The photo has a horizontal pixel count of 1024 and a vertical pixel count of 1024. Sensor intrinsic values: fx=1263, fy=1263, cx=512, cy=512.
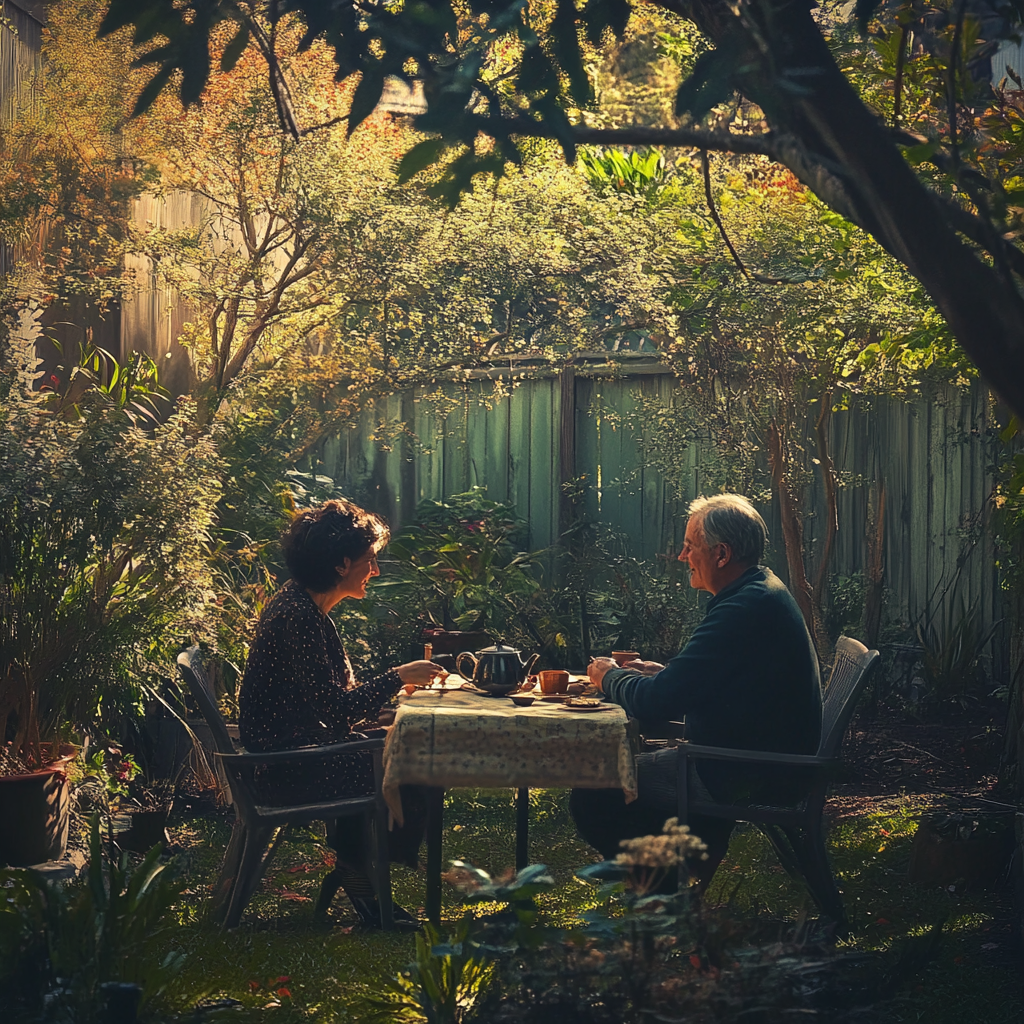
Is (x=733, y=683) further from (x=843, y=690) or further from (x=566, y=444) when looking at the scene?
(x=566, y=444)

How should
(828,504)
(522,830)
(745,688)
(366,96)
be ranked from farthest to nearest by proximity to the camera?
(828,504), (522,830), (745,688), (366,96)

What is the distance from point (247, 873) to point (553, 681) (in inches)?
44.2

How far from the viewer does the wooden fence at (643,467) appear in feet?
22.6

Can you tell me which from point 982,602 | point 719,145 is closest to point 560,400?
point 982,602

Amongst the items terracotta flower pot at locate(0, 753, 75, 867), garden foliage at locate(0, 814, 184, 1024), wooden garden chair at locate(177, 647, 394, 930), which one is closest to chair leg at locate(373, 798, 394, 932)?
wooden garden chair at locate(177, 647, 394, 930)

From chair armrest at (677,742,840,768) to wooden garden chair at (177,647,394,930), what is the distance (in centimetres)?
93

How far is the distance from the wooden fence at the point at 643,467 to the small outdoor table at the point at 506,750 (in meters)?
3.71

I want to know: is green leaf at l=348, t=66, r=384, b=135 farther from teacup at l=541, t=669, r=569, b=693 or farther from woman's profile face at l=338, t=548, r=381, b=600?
teacup at l=541, t=669, r=569, b=693

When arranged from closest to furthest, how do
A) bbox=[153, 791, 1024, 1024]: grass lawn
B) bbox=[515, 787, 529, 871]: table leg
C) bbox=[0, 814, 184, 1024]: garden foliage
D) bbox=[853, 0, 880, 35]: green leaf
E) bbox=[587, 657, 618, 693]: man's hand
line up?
bbox=[853, 0, 880, 35]: green leaf
bbox=[0, 814, 184, 1024]: garden foliage
bbox=[153, 791, 1024, 1024]: grass lawn
bbox=[587, 657, 618, 693]: man's hand
bbox=[515, 787, 529, 871]: table leg

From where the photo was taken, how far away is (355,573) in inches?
163

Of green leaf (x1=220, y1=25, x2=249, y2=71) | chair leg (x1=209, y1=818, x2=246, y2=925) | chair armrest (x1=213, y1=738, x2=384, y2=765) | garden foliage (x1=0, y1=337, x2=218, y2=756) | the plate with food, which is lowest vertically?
chair leg (x1=209, y1=818, x2=246, y2=925)

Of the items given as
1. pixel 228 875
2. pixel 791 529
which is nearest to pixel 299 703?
pixel 228 875

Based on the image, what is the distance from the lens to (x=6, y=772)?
4.35 meters

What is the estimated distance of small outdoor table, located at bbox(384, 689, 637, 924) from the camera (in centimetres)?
360
